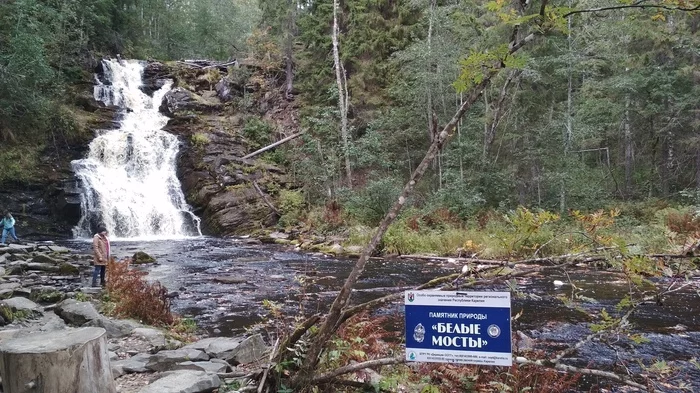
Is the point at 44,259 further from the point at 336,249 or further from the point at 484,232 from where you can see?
the point at 484,232

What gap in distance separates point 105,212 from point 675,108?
23949 mm

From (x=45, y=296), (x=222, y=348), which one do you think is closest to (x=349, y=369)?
(x=222, y=348)

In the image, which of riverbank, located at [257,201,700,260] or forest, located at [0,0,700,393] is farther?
forest, located at [0,0,700,393]

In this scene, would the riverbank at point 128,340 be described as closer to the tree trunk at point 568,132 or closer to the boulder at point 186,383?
the boulder at point 186,383

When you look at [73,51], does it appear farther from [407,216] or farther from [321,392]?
[321,392]

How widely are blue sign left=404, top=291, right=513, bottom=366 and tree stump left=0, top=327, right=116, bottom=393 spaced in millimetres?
2139

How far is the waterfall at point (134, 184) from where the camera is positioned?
70.9ft

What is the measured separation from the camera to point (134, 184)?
23.1 meters

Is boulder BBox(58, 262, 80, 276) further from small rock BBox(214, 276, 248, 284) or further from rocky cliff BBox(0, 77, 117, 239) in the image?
rocky cliff BBox(0, 77, 117, 239)

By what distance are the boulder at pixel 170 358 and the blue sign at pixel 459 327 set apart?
2709 mm

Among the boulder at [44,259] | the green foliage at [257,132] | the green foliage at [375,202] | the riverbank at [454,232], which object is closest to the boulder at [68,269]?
the boulder at [44,259]

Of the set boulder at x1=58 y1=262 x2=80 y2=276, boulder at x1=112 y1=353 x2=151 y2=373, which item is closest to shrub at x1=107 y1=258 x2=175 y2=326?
boulder at x1=112 y1=353 x2=151 y2=373

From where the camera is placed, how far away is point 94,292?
29.4 ft

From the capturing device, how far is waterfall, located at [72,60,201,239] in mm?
21609
